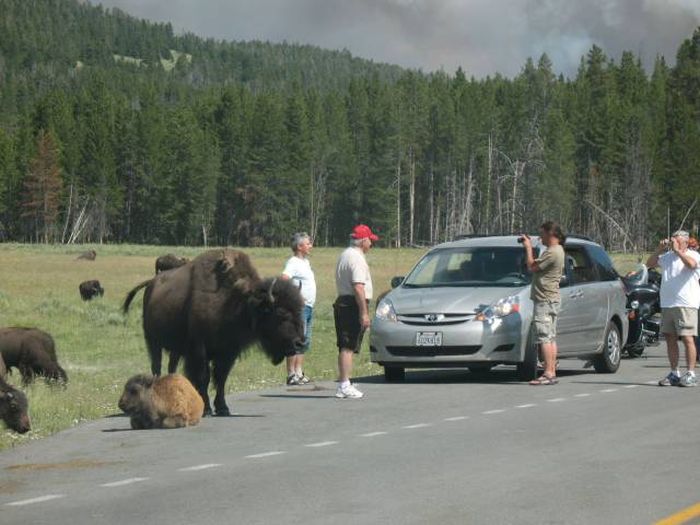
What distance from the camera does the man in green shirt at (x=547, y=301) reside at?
19234mm

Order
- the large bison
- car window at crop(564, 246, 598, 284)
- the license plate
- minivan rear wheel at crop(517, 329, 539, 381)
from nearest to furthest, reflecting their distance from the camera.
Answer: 1. the large bison
2. the license plate
3. minivan rear wheel at crop(517, 329, 539, 381)
4. car window at crop(564, 246, 598, 284)

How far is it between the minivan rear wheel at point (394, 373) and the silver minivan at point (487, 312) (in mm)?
14

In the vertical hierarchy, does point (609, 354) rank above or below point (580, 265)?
below

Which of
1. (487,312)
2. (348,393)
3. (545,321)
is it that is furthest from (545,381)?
(348,393)

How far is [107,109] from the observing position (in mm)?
178250

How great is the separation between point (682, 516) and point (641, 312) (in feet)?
54.2

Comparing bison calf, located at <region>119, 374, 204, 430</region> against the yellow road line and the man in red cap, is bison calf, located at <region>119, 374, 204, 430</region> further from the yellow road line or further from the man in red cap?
the yellow road line

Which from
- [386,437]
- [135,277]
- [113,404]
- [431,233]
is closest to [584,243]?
[113,404]

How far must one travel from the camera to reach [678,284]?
763 inches

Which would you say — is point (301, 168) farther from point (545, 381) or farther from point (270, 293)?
point (270, 293)

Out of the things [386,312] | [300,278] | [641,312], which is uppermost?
[300,278]

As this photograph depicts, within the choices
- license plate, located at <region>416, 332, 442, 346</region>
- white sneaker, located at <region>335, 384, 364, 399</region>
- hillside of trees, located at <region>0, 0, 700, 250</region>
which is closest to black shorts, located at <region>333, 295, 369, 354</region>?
white sneaker, located at <region>335, 384, 364, 399</region>

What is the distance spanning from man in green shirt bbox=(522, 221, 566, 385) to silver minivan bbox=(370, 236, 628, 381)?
314 mm

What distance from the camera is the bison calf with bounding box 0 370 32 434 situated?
13.5 meters
